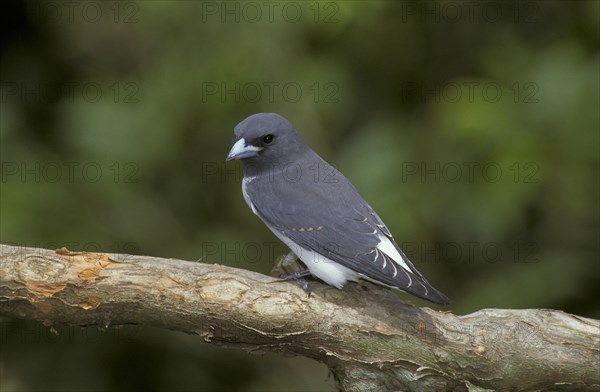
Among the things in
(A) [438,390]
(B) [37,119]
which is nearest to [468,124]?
(A) [438,390]

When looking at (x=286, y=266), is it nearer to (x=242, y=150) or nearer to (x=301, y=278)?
(x=301, y=278)

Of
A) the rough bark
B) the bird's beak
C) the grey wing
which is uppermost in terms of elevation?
the bird's beak

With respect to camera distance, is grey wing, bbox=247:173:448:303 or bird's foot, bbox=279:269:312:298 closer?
grey wing, bbox=247:173:448:303

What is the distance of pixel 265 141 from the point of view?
16.8 feet

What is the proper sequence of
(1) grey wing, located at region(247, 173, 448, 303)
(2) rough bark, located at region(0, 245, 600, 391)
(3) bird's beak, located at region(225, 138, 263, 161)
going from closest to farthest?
(2) rough bark, located at region(0, 245, 600, 391) < (1) grey wing, located at region(247, 173, 448, 303) < (3) bird's beak, located at region(225, 138, 263, 161)

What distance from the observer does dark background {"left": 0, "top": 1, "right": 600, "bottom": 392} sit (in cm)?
598

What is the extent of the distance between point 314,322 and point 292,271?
586mm

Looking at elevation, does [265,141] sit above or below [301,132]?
above

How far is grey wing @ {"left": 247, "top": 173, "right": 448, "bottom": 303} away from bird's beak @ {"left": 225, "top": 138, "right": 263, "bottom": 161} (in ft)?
0.66

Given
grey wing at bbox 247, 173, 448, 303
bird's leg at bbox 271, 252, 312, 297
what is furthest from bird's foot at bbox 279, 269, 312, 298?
grey wing at bbox 247, 173, 448, 303

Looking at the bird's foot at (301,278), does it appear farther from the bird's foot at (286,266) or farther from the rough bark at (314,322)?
the bird's foot at (286,266)

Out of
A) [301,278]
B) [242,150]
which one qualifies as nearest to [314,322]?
[301,278]

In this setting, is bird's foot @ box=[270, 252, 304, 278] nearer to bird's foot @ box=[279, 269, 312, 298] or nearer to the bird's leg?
the bird's leg

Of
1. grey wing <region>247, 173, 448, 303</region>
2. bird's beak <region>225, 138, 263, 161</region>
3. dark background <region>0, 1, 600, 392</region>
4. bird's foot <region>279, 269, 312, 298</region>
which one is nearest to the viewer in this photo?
grey wing <region>247, 173, 448, 303</region>
